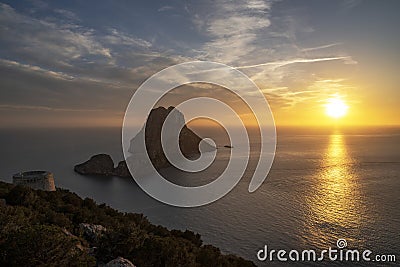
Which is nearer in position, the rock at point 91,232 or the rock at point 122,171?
the rock at point 91,232

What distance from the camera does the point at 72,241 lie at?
4977mm

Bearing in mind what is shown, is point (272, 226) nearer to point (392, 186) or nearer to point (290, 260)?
point (290, 260)

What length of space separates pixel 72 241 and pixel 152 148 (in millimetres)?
67199

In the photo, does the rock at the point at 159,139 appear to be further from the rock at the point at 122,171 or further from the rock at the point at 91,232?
the rock at the point at 91,232

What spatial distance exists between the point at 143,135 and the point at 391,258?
6673 cm

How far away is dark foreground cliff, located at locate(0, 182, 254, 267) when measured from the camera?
4.42 metres

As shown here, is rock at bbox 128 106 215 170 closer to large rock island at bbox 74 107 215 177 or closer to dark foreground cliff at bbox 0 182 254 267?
large rock island at bbox 74 107 215 177

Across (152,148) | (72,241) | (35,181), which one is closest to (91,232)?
(72,241)

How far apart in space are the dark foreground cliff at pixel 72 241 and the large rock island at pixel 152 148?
155 feet

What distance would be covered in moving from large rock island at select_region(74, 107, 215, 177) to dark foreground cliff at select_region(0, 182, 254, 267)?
155ft

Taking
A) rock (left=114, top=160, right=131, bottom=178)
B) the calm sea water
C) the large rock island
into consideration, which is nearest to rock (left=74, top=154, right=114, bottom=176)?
the large rock island

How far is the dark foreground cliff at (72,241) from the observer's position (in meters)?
4.42

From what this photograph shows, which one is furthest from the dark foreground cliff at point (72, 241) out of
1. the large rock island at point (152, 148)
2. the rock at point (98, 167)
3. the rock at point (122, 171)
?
the large rock island at point (152, 148)

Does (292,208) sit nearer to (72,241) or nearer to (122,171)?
(72,241)
